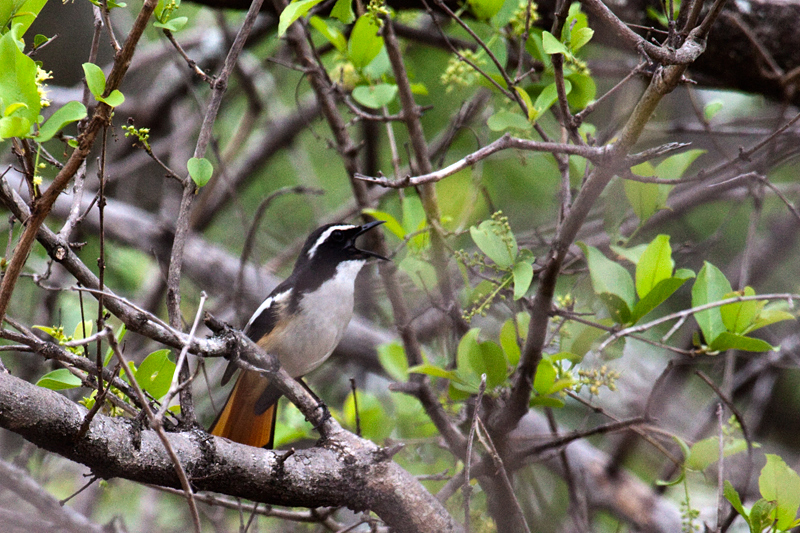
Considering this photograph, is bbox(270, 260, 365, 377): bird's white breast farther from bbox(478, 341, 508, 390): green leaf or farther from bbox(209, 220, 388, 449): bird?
bbox(478, 341, 508, 390): green leaf

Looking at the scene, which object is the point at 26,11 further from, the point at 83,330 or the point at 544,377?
the point at 544,377

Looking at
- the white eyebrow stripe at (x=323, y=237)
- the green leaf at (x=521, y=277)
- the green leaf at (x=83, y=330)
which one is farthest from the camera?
the white eyebrow stripe at (x=323, y=237)

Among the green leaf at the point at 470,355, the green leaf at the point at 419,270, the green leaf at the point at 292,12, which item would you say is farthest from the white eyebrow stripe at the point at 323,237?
the green leaf at the point at 292,12

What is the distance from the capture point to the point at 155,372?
280cm

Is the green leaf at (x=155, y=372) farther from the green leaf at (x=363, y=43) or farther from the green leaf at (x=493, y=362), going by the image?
the green leaf at (x=363, y=43)

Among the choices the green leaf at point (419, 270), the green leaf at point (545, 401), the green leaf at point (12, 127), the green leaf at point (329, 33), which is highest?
the green leaf at point (329, 33)

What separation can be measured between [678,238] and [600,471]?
2305mm

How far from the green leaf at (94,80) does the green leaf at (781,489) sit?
268 centimetres

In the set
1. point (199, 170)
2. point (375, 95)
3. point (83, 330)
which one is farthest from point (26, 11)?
point (375, 95)

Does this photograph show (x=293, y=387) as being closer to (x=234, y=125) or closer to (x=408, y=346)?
(x=408, y=346)

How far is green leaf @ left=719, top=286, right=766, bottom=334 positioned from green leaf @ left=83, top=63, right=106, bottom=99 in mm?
2482

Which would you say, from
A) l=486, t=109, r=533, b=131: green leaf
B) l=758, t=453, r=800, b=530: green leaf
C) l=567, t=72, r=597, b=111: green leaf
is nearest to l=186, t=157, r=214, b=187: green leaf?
l=486, t=109, r=533, b=131: green leaf

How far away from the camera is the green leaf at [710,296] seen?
303 cm

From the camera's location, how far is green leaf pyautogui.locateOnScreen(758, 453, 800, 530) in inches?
108
